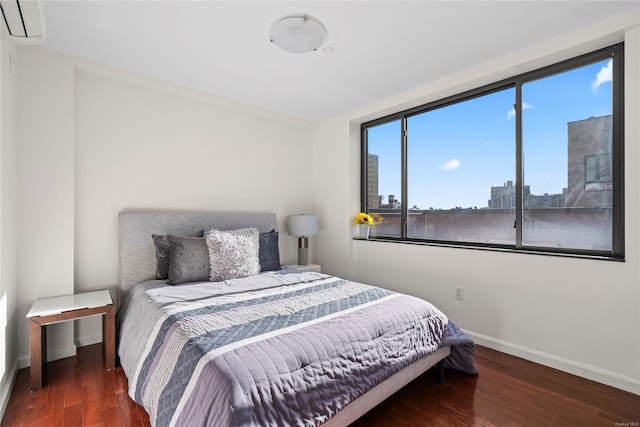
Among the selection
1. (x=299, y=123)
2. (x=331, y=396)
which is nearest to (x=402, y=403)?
(x=331, y=396)

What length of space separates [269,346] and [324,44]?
216 centimetres

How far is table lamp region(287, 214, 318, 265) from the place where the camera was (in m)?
3.87

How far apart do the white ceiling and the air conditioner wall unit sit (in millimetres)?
394

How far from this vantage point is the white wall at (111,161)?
8.00 feet

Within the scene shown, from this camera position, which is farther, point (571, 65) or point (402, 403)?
point (571, 65)

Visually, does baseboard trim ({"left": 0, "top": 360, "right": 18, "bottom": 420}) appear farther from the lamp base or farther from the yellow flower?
the yellow flower

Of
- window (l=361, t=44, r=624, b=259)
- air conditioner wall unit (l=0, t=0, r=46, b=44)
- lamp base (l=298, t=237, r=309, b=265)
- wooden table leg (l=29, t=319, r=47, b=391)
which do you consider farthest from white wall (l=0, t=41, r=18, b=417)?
window (l=361, t=44, r=624, b=259)

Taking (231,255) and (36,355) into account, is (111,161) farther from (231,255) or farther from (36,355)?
(36,355)

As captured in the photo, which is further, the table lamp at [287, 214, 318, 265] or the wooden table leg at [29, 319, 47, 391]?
the table lamp at [287, 214, 318, 265]

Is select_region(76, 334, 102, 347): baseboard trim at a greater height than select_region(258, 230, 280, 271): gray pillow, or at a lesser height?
lesser

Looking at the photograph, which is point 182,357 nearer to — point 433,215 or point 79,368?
point 79,368

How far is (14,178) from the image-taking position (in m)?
2.24

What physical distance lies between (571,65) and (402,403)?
2.79 metres

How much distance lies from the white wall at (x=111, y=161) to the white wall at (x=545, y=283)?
1612 mm
